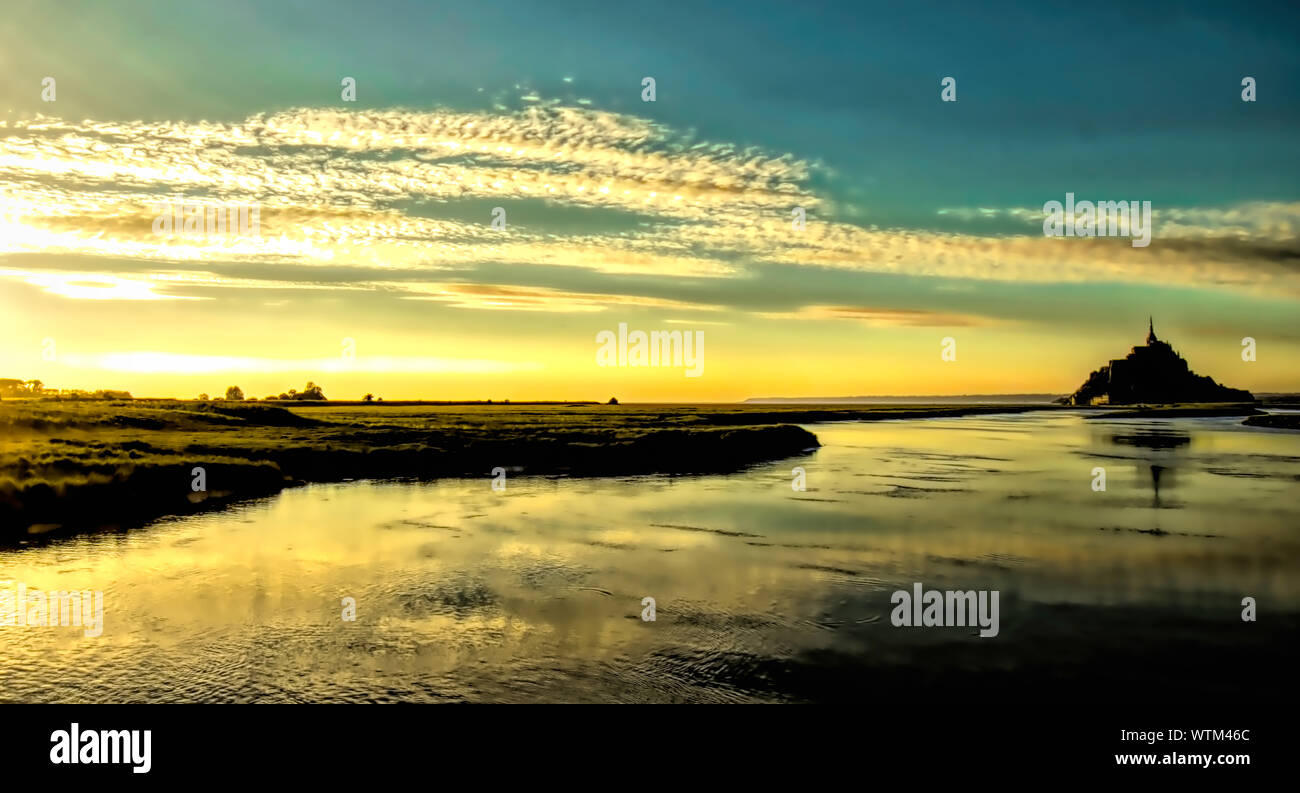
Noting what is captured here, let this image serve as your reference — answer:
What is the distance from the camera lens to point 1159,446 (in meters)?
73.4

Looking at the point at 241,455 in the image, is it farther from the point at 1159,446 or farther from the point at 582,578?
the point at 1159,446

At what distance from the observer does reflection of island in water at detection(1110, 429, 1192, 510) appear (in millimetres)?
45250

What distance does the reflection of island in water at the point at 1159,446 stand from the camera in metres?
45.2

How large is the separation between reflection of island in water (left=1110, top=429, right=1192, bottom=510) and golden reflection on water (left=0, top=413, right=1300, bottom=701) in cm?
340

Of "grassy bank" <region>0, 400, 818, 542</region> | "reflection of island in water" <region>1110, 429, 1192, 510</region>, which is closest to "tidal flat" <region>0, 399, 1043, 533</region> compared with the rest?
"grassy bank" <region>0, 400, 818, 542</region>

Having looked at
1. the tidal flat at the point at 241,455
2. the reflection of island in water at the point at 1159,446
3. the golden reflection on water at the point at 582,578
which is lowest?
the reflection of island in water at the point at 1159,446

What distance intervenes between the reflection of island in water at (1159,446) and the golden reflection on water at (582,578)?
3400mm

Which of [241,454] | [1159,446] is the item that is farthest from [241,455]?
[1159,446]

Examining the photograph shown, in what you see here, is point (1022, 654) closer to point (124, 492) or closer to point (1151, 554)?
point (1151, 554)

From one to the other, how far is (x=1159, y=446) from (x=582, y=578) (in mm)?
74201

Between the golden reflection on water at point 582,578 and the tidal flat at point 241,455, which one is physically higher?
the tidal flat at point 241,455

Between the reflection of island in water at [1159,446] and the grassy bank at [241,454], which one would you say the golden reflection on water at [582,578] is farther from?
the grassy bank at [241,454]

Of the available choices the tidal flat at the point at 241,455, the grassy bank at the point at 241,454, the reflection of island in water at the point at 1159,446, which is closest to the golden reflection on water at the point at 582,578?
the reflection of island in water at the point at 1159,446

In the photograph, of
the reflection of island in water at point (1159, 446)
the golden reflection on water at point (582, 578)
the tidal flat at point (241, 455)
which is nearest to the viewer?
the golden reflection on water at point (582, 578)
